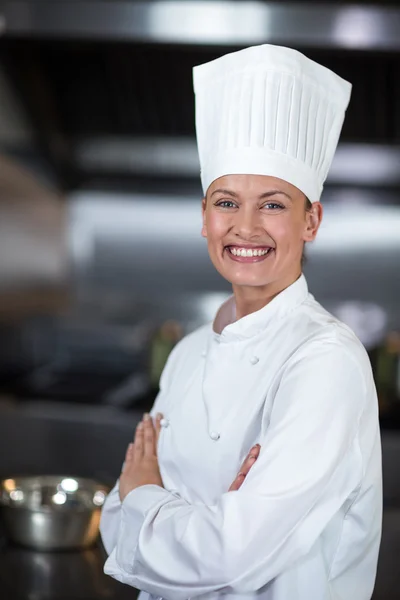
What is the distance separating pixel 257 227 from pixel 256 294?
0.13 meters

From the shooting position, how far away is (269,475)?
1.01 meters

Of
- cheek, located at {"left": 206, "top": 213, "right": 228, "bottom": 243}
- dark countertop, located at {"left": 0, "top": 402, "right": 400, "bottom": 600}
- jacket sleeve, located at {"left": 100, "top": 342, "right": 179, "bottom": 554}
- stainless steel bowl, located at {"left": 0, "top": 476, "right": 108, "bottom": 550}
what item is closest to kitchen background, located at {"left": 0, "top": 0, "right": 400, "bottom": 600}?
dark countertop, located at {"left": 0, "top": 402, "right": 400, "bottom": 600}

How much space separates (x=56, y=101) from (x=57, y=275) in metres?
0.76

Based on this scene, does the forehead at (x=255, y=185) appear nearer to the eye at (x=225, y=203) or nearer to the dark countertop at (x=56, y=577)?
the eye at (x=225, y=203)

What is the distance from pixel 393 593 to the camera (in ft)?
5.02

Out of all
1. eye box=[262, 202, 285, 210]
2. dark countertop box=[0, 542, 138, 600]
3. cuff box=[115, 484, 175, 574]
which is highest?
eye box=[262, 202, 285, 210]

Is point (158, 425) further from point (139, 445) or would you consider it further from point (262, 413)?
point (262, 413)

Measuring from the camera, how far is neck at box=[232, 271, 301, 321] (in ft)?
4.05

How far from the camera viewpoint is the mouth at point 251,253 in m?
1.17

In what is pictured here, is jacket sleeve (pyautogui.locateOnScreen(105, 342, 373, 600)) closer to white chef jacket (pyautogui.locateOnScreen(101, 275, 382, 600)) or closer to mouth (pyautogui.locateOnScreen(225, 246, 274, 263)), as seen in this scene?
white chef jacket (pyautogui.locateOnScreen(101, 275, 382, 600))

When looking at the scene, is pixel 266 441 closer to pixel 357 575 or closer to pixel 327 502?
pixel 327 502

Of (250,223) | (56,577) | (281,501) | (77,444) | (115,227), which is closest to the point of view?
(281,501)

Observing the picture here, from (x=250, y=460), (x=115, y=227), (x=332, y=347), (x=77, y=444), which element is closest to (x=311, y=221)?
(x=332, y=347)

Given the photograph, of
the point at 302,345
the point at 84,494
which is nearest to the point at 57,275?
the point at 84,494
